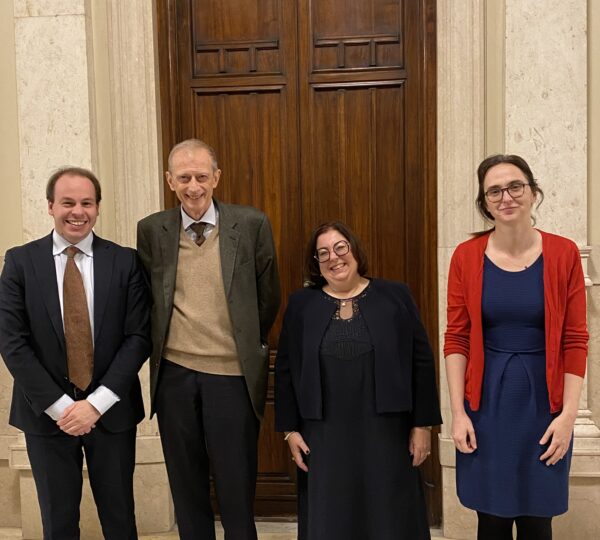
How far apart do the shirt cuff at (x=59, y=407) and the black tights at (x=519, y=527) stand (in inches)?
61.2

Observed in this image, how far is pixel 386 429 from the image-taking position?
258 cm

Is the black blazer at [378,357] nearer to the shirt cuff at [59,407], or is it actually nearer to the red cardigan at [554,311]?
the red cardigan at [554,311]

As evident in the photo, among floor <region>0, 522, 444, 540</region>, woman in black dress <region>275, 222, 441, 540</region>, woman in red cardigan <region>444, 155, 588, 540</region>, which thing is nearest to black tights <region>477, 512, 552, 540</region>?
woman in red cardigan <region>444, 155, 588, 540</region>

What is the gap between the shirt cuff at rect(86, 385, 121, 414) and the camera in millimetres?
2662

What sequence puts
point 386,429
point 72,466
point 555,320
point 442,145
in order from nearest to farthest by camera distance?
point 555,320 → point 386,429 → point 72,466 → point 442,145

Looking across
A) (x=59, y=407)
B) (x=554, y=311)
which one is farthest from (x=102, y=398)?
(x=554, y=311)

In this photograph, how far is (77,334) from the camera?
2695mm

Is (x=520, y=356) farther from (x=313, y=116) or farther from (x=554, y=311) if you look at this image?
(x=313, y=116)

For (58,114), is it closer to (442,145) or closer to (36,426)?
(36,426)

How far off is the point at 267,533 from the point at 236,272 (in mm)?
1831

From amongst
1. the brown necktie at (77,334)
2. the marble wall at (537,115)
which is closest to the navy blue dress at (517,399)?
the marble wall at (537,115)

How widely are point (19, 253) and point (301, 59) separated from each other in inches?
75.2

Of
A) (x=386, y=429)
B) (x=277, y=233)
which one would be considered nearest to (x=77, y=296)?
(x=386, y=429)

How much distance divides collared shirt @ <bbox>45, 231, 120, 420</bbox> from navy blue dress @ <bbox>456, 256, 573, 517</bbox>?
1387mm
